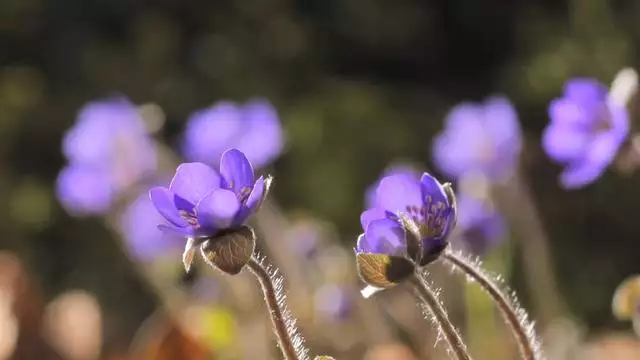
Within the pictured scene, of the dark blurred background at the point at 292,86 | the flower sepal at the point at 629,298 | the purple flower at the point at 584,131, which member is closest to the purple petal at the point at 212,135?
the purple flower at the point at 584,131

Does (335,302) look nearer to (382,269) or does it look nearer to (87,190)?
(87,190)

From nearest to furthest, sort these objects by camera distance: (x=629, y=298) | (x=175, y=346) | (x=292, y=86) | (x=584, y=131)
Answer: (x=629, y=298)
(x=584, y=131)
(x=175, y=346)
(x=292, y=86)

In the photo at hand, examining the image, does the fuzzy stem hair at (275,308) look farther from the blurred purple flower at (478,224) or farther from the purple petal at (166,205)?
the blurred purple flower at (478,224)

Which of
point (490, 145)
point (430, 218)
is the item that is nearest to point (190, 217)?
point (430, 218)

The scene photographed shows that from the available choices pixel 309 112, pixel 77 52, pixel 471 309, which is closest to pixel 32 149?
pixel 77 52

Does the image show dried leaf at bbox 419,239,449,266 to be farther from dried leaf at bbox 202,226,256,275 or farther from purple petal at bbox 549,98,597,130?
purple petal at bbox 549,98,597,130

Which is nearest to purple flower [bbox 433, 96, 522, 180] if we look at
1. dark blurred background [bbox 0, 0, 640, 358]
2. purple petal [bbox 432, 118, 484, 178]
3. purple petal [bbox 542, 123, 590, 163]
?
purple petal [bbox 432, 118, 484, 178]
